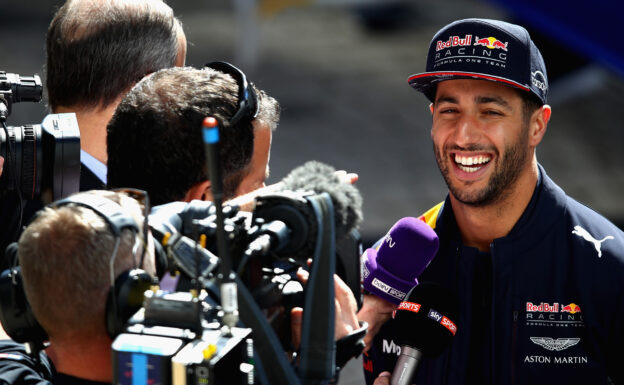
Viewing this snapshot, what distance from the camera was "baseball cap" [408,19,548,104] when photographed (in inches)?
111

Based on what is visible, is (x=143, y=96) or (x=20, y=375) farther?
(x=143, y=96)

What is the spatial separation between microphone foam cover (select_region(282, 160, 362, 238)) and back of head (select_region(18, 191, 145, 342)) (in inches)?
16.1

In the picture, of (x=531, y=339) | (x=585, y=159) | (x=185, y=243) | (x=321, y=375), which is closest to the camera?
(x=185, y=243)

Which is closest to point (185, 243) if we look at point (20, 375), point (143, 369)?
point (143, 369)

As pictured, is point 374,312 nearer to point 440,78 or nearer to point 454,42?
point 440,78

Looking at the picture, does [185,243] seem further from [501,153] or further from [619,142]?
[619,142]

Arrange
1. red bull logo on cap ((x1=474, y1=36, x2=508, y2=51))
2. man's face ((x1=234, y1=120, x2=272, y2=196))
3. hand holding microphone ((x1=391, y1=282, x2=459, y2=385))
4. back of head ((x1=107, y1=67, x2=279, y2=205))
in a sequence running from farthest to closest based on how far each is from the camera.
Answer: red bull logo on cap ((x1=474, y1=36, x2=508, y2=51)) < hand holding microphone ((x1=391, y1=282, x2=459, y2=385)) < man's face ((x1=234, y1=120, x2=272, y2=196)) < back of head ((x1=107, y1=67, x2=279, y2=205))

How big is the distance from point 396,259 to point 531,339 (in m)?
0.48

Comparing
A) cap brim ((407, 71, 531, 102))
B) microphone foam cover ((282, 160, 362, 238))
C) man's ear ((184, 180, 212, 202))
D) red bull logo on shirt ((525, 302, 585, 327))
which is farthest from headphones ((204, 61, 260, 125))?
red bull logo on shirt ((525, 302, 585, 327))

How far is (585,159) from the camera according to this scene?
1045 cm

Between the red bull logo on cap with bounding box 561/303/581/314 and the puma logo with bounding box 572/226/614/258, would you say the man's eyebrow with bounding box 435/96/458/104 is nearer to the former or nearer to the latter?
the puma logo with bounding box 572/226/614/258

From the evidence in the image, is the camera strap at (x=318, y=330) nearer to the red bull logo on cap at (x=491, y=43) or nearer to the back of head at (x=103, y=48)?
the red bull logo on cap at (x=491, y=43)

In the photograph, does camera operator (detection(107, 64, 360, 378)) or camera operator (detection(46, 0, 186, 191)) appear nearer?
camera operator (detection(107, 64, 360, 378))

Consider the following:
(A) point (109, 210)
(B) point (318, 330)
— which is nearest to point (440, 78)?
(B) point (318, 330)
